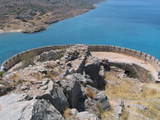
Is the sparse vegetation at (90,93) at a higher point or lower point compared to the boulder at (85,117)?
lower

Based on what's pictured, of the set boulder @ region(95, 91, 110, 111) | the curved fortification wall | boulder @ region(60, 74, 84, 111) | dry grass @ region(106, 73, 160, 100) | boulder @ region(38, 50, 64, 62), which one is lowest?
dry grass @ region(106, 73, 160, 100)

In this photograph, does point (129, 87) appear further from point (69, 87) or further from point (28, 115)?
point (28, 115)

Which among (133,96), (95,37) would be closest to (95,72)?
(133,96)

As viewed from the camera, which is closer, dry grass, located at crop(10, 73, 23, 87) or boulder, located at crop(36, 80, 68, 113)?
boulder, located at crop(36, 80, 68, 113)

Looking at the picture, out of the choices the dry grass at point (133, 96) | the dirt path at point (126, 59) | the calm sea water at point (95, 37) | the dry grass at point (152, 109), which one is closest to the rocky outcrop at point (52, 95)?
the dry grass at point (133, 96)

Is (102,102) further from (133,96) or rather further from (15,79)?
(15,79)

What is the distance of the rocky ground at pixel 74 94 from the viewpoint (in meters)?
7.70

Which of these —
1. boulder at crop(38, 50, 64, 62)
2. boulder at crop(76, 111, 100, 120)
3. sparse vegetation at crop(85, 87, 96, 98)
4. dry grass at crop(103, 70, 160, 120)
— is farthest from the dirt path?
boulder at crop(76, 111, 100, 120)

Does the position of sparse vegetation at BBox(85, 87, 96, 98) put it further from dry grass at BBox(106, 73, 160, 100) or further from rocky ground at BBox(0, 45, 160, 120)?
dry grass at BBox(106, 73, 160, 100)

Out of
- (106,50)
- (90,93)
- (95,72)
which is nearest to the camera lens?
(90,93)

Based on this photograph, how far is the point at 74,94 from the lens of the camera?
1134 centimetres

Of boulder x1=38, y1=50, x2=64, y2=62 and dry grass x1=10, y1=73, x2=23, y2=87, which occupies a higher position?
dry grass x1=10, y1=73, x2=23, y2=87

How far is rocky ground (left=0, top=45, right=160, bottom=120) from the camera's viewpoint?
770 centimetres

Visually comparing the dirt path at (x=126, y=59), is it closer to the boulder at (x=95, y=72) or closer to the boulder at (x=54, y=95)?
the boulder at (x=95, y=72)
